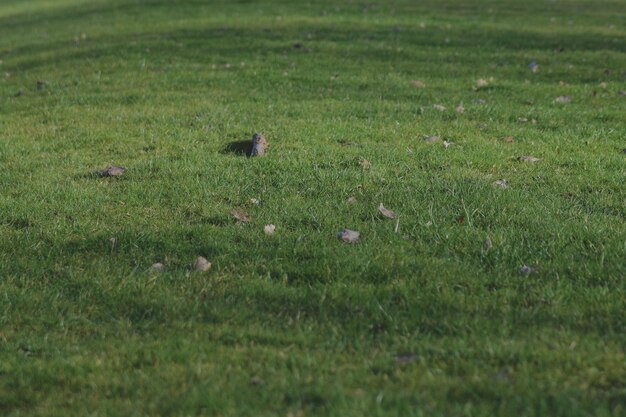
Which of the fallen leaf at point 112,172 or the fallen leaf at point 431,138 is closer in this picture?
the fallen leaf at point 112,172

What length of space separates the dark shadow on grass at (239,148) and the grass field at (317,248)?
34 mm

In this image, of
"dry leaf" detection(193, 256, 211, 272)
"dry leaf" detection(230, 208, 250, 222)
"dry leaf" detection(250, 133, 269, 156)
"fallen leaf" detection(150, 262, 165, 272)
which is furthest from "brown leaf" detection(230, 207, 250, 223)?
"dry leaf" detection(250, 133, 269, 156)

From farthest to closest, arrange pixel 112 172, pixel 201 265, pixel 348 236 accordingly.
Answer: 1. pixel 112 172
2. pixel 348 236
3. pixel 201 265

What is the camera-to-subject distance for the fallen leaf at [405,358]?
380 cm

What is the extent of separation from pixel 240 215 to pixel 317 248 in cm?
93

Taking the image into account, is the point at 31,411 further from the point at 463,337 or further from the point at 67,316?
the point at 463,337

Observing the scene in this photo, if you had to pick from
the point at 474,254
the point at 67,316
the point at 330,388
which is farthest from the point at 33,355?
the point at 474,254

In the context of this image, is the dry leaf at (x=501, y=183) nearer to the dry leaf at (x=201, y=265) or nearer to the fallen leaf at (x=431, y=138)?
the fallen leaf at (x=431, y=138)

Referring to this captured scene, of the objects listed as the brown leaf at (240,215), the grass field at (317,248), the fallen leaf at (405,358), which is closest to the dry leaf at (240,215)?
the brown leaf at (240,215)

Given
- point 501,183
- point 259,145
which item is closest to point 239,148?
point 259,145

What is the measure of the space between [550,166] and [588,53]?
25.9ft

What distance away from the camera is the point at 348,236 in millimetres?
5371

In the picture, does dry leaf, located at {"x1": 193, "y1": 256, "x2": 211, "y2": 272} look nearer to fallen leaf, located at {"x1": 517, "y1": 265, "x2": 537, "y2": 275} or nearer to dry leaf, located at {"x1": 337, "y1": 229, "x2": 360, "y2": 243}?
dry leaf, located at {"x1": 337, "y1": 229, "x2": 360, "y2": 243}

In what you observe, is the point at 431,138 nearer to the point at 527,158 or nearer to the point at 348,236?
the point at 527,158
